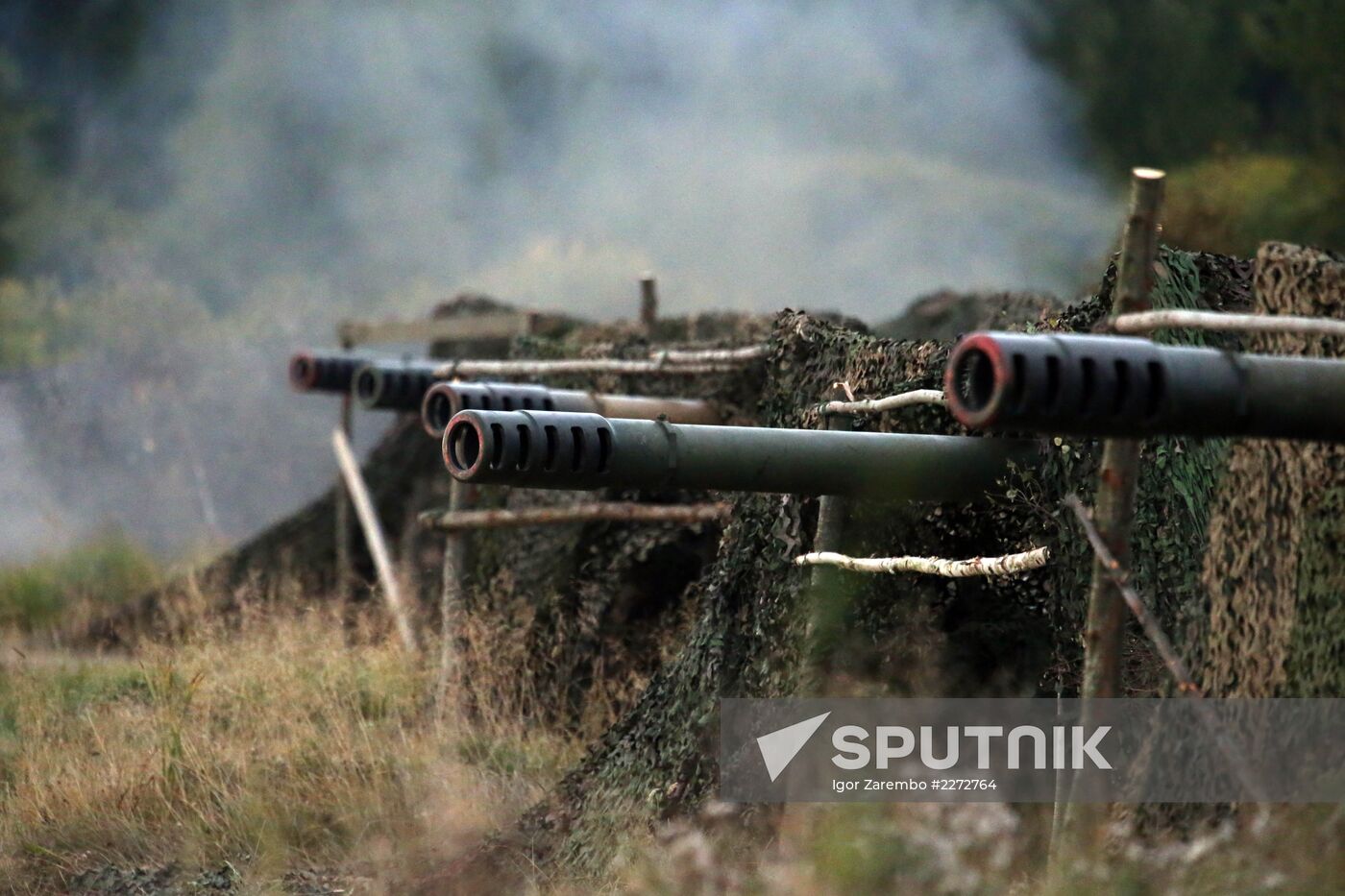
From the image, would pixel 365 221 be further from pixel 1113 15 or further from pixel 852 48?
pixel 1113 15

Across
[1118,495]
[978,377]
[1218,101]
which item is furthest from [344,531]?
[1218,101]

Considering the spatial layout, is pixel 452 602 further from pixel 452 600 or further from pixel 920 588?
pixel 920 588

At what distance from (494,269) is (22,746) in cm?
2051

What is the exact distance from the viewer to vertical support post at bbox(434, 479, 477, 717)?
7926 millimetres

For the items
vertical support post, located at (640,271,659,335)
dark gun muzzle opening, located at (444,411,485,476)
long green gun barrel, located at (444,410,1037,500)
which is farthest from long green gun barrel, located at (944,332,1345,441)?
vertical support post, located at (640,271,659,335)

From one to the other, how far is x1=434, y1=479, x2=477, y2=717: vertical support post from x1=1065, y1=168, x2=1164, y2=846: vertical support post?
398cm

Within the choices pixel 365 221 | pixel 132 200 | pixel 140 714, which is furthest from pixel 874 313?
pixel 140 714

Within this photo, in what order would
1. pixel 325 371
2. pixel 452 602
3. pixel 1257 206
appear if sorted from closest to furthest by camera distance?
1. pixel 452 602
2. pixel 325 371
3. pixel 1257 206

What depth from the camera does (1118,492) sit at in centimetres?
413

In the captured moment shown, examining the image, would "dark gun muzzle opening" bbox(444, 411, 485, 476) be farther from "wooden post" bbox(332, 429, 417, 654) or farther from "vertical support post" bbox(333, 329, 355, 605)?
"vertical support post" bbox(333, 329, 355, 605)

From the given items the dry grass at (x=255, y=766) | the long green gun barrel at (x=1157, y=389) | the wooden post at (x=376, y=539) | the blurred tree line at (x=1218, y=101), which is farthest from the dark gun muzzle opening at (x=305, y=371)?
the blurred tree line at (x=1218, y=101)

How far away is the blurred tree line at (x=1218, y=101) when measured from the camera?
2145cm

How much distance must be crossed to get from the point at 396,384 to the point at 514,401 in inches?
130

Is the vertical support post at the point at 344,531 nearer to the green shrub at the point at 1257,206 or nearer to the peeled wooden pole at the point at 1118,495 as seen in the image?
the peeled wooden pole at the point at 1118,495
